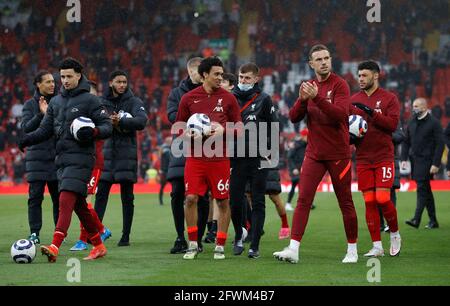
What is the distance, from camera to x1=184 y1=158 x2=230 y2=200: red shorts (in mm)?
10367

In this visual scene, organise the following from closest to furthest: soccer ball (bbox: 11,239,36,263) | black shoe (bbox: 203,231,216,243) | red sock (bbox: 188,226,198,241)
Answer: soccer ball (bbox: 11,239,36,263) → red sock (bbox: 188,226,198,241) → black shoe (bbox: 203,231,216,243)

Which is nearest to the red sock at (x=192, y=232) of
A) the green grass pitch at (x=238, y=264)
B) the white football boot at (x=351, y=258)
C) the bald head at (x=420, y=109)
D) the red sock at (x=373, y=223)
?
the green grass pitch at (x=238, y=264)

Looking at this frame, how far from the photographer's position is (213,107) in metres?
10.4

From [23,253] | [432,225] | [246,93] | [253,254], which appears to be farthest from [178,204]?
[432,225]

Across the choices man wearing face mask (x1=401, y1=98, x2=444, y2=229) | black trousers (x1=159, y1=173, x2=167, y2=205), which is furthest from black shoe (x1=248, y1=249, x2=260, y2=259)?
black trousers (x1=159, y1=173, x2=167, y2=205)

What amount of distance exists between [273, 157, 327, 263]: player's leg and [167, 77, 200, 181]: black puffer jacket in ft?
6.12

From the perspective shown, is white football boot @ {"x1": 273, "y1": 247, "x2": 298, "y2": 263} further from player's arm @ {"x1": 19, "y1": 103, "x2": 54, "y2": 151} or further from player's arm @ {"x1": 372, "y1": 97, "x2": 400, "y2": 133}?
player's arm @ {"x1": 19, "y1": 103, "x2": 54, "y2": 151}

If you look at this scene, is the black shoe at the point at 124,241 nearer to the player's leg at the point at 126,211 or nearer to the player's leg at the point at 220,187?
the player's leg at the point at 126,211

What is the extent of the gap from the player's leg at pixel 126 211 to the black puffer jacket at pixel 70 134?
220 centimetres

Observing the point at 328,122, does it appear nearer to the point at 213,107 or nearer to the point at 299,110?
the point at 299,110

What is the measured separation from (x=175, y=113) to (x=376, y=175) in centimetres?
261

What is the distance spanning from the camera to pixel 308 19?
129 ft

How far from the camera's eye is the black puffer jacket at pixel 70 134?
1002 centimetres
